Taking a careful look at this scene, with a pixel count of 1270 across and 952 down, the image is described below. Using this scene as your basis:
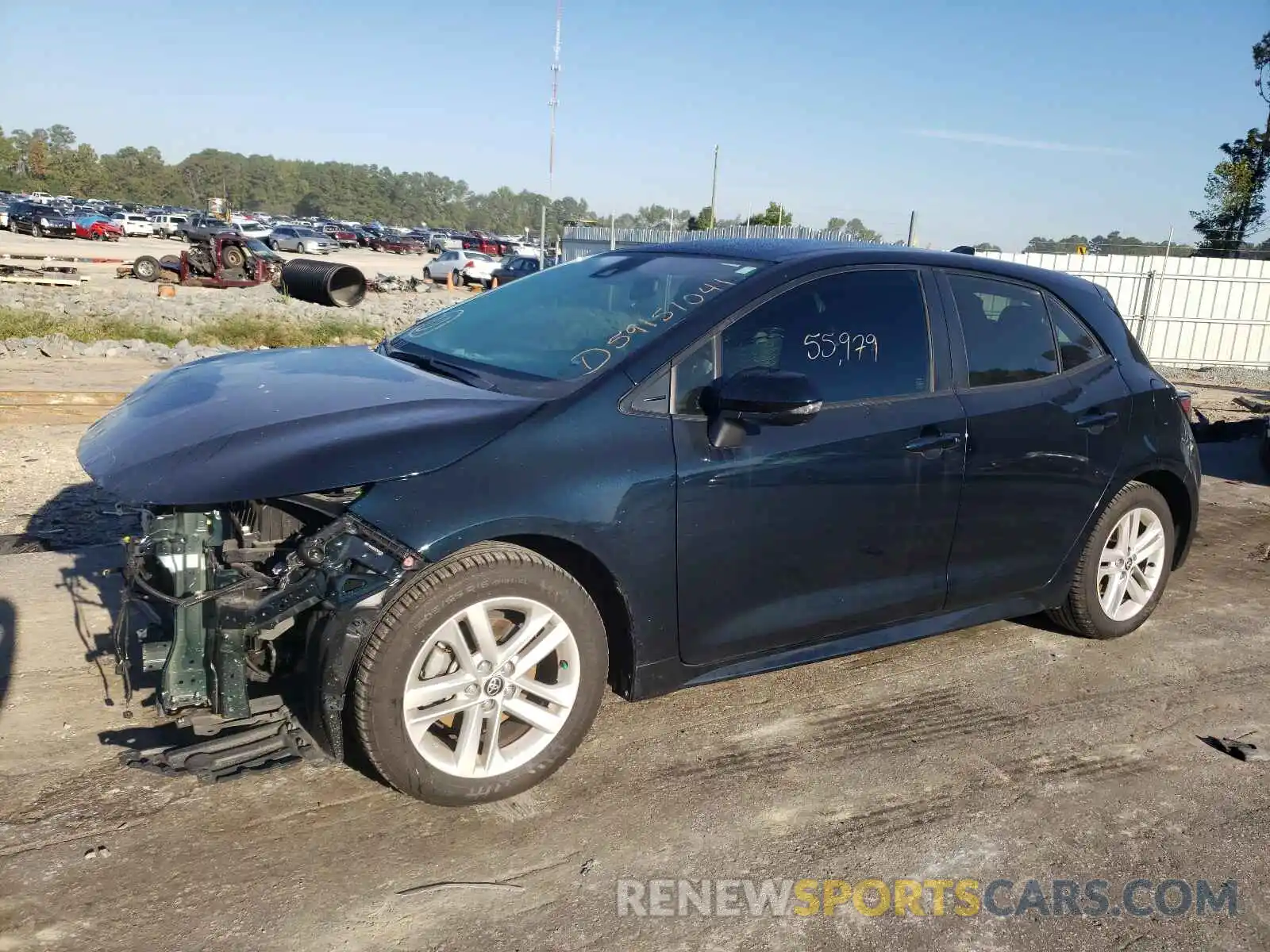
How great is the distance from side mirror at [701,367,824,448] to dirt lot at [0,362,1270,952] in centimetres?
116

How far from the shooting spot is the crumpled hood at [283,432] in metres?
2.82

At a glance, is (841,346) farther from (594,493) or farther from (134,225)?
(134,225)

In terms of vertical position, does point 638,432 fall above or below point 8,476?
above

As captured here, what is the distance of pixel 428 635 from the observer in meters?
2.94

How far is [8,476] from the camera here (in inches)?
267

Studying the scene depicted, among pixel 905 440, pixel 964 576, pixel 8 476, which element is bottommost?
pixel 8 476

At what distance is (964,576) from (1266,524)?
4.65 metres

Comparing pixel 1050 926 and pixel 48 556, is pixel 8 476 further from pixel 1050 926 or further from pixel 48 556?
pixel 1050 926

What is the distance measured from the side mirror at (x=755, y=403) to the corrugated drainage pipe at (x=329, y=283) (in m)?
9.20

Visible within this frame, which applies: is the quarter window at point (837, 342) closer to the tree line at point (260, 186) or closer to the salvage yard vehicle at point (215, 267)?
the salvage yard vehicle at point (215, 267)

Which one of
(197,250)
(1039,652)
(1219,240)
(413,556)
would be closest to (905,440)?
(1039,652)

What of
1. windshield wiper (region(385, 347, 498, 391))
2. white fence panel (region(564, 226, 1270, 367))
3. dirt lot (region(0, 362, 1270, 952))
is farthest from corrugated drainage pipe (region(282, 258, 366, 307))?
windshield wiper (region(385, 347, 498, 391))

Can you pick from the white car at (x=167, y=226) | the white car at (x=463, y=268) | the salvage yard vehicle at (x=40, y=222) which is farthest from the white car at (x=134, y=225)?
the white car at (x=463, y=268)

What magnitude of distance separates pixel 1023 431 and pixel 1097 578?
978 millimetres
